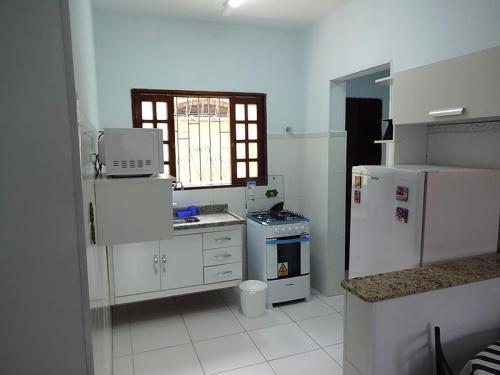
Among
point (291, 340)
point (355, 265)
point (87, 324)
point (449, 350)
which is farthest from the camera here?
point (291, 340)

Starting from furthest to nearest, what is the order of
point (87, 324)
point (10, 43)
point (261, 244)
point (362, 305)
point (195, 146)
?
point (195, 146) → point (261, 244) → point (362, 305) → point (87, 324) → point (10, 43)

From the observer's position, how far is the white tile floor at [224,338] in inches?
103

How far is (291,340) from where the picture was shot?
2943 mm

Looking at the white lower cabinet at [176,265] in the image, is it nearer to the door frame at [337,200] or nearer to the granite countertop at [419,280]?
the door frame at [337,200]

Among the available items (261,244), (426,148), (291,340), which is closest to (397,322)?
(426,148)

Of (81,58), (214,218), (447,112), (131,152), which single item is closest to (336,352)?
(214,218)

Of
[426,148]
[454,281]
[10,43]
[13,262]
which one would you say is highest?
[10,43]

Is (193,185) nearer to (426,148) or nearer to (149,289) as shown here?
(149,289)

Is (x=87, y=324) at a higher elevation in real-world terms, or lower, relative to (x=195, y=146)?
lower

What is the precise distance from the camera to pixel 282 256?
11.6ft

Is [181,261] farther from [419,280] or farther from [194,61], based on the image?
[419,280]

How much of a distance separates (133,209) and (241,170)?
8.00 ft

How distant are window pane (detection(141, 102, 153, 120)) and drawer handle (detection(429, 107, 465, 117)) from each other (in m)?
2.58

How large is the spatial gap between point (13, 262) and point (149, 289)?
239 cm
